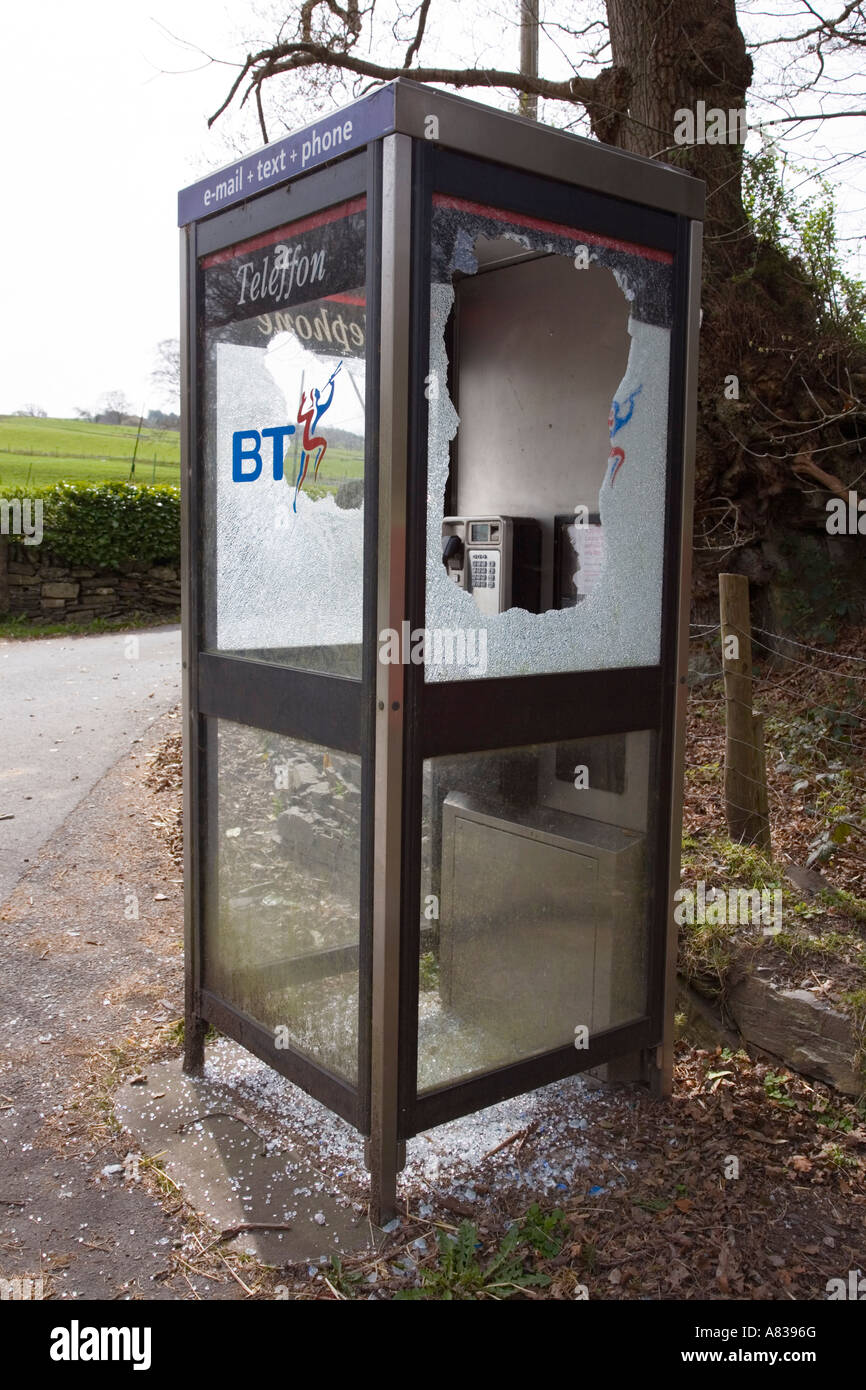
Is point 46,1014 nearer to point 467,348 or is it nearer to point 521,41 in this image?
point 467,348

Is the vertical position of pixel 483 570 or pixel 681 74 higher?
pixel 681 74

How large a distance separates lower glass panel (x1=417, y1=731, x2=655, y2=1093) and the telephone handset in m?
0.69

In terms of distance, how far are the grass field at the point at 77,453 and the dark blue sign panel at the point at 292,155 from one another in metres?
11.1

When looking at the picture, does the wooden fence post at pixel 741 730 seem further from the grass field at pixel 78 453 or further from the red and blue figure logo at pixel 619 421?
the grass field at pixel 78 453

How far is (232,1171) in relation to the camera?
9.41ft

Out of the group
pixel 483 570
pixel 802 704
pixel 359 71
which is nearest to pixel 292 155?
pixel 483 570

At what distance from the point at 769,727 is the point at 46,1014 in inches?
163

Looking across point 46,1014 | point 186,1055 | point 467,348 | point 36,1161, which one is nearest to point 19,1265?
point 36,1161

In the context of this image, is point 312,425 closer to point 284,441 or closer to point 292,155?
point 284,441
